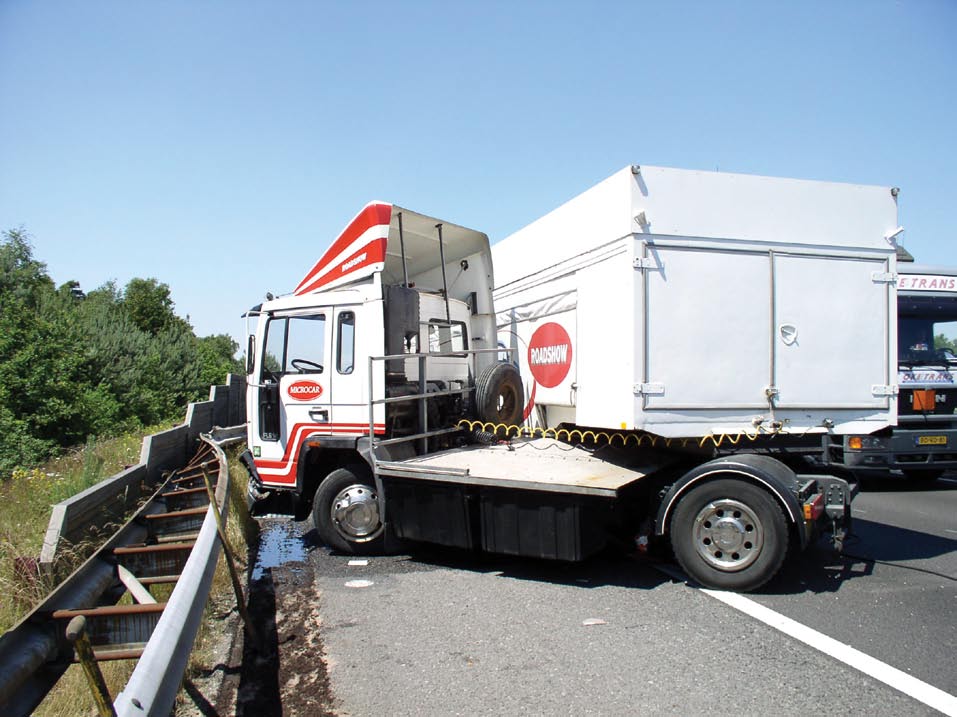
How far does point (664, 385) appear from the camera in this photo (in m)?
5.29

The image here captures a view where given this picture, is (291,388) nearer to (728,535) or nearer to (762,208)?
(728,535)

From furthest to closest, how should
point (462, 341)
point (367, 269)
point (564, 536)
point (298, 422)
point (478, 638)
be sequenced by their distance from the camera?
point (462, 341), point (298, 422), point (367, 269), point (564, 536), point (478, 638)

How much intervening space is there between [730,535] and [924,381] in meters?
5.93

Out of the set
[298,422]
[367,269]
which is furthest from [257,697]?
[367,269]

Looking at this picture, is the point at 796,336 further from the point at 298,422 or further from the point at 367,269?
the point at 298,422

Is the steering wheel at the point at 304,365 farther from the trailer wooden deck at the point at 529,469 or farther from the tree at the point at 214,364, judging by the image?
the tree at the point at 214,364

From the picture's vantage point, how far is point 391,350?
6.41 meters

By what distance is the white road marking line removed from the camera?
345cm

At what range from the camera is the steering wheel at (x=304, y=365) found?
267 inches

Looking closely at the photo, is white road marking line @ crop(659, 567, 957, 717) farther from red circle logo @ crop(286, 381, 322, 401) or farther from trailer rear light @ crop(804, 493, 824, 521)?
red circle logo @ crop(286, 381, 322, 401)

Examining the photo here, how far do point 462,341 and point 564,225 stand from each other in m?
2.20

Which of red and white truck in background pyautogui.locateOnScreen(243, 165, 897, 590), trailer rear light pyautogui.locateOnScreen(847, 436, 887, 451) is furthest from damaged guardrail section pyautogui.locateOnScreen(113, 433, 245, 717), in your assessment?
trailer rear light pyautogui.locateOnScreen(847, 436, 887, 451)

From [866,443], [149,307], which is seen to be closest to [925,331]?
[866,443]

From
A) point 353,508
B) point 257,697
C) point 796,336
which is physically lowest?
point 257,697
